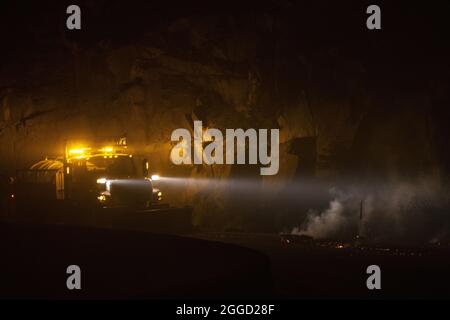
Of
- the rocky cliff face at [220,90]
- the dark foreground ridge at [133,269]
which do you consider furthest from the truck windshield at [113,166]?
the dark foreground ridge at [133,269]

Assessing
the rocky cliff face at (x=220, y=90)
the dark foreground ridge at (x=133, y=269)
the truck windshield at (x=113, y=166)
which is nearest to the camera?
the dark foreground ridge at (x=133, y=269)

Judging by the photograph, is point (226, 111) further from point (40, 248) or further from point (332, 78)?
point (40, 248)

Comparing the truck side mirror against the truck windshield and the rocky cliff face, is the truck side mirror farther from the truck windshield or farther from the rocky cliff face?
the rocky cliff face

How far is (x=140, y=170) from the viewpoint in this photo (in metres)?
23.6

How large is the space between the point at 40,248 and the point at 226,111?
54.4 feet

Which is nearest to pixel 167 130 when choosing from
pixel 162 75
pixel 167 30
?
pixel 162 75

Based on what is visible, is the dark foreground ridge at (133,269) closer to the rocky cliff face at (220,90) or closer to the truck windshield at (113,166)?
the truck windshield at (113,166)

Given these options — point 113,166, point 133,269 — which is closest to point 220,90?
point 113,166

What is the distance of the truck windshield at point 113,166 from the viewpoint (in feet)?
71.9

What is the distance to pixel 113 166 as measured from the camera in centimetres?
2225

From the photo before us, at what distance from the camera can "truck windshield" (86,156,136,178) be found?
21.9 metres

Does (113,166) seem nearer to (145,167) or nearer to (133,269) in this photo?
(145,167)

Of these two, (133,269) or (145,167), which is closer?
(133,269)

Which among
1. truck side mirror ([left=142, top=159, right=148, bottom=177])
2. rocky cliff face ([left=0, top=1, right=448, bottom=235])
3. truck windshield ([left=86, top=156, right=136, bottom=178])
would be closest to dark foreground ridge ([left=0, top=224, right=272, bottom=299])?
truck side mirror ([left=142, top=159, right=148, bottom=177])
